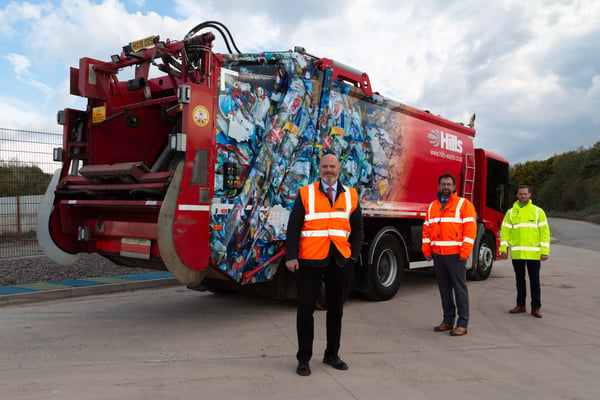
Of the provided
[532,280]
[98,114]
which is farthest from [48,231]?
[532,280]

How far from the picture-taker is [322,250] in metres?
4.02

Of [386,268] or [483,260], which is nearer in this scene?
[386,268]

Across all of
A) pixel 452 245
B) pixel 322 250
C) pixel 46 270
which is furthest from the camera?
pixel 46 270

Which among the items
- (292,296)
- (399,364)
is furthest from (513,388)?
(292,296)

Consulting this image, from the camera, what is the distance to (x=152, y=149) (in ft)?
19.5

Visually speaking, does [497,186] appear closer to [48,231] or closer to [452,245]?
[452,245]

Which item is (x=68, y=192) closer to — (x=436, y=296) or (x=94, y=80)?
(x=94, y=80)

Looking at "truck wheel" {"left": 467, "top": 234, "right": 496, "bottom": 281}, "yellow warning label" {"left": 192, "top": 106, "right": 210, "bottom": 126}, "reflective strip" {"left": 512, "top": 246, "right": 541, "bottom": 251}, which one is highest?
"yellow warning label" {"left": 192, "top": 106, "right": 210, "bottom": 126}

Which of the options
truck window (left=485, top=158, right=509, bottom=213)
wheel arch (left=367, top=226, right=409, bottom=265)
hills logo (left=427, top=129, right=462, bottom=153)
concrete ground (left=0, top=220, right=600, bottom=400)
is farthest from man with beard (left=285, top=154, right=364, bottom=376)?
truck window (left=485, top=158, right=509, bottom=213)

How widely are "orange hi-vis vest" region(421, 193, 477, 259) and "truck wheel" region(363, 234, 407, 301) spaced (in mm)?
1432

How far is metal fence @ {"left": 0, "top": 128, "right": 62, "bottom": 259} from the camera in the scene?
8.98m

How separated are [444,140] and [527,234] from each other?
9.13 ft

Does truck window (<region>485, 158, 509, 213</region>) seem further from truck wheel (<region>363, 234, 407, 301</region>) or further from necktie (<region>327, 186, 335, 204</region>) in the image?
necktie (<region>327, 186, 335, 204</region>)

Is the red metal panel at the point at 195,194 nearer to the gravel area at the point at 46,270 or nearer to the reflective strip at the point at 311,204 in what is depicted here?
the reflective strip at the point at 311,204
